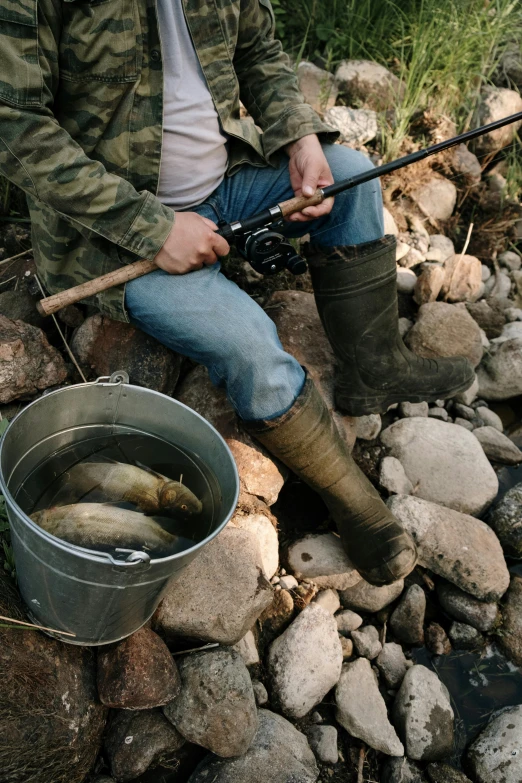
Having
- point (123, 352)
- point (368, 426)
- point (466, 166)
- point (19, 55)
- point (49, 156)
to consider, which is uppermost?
point (19, 55)

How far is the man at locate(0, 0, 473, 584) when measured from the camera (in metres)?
2.16

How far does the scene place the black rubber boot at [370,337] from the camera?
2740 mm

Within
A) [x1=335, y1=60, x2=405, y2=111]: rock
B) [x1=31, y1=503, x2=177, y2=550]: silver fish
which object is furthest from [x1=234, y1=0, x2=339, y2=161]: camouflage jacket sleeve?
[x1=335, y1=60, x2=405, y2=111]: rock

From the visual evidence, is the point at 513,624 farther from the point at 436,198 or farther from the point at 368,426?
the point at 436,198

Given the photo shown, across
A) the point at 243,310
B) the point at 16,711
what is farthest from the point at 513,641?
the point at 16,711

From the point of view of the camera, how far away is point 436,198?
4.25 metres

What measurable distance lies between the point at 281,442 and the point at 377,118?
8.91ft

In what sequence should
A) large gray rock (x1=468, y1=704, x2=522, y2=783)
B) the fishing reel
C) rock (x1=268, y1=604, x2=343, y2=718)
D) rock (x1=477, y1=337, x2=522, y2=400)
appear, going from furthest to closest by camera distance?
rock (x1=477, y1=337, x2=522, y2=400), the fishing reel, rock (x1=268, y1=604, x2=343, y2=718), large gray rock (x1=468, y1=704, x2=522, y2=783)

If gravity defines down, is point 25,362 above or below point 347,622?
above

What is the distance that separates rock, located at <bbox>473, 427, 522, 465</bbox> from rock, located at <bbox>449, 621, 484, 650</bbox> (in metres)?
0.94

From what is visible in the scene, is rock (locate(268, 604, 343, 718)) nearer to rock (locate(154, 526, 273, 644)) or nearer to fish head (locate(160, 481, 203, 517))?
rock (locate(154, 526, 273, 644))

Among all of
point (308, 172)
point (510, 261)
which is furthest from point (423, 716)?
point (510, 261)

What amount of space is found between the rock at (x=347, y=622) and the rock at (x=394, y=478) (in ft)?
1.94

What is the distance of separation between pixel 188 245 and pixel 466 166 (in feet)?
8.99
